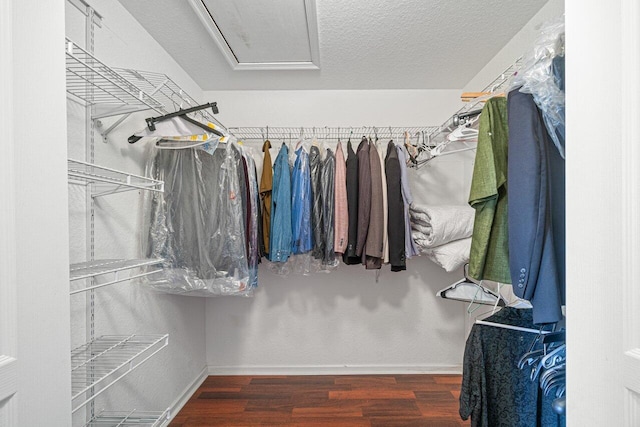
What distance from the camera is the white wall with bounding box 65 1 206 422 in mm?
1256

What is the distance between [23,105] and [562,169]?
Result: 52.2 inches

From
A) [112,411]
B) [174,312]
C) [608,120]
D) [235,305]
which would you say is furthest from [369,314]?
[608,120]

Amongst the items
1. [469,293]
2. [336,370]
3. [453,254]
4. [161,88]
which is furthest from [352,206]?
[336,370]

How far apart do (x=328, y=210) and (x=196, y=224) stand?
2.72 ft

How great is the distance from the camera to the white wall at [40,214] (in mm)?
560

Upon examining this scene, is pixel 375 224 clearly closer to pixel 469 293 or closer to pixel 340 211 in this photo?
pixel 340 211

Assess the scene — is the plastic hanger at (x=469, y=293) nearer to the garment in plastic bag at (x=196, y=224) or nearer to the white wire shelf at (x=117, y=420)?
the garment in plastic bag at (x=196, y=224)

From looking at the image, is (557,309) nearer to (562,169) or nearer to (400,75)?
(562,169)

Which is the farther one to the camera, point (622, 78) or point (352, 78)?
point (352, 78)

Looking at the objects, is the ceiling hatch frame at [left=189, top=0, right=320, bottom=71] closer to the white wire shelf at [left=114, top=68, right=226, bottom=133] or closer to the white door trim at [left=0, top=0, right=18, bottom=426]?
the white wire shelf at [left=114, top=68, right=226, bottom=133]

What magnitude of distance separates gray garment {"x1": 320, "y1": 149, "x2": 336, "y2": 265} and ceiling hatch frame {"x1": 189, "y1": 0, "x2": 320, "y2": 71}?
69 centimetres

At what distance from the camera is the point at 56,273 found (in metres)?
0.64

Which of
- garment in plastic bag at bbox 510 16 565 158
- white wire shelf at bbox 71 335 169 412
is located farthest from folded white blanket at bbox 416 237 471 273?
white wire shelf at bbox 71 335 169 412

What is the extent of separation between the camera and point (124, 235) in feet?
5.11
